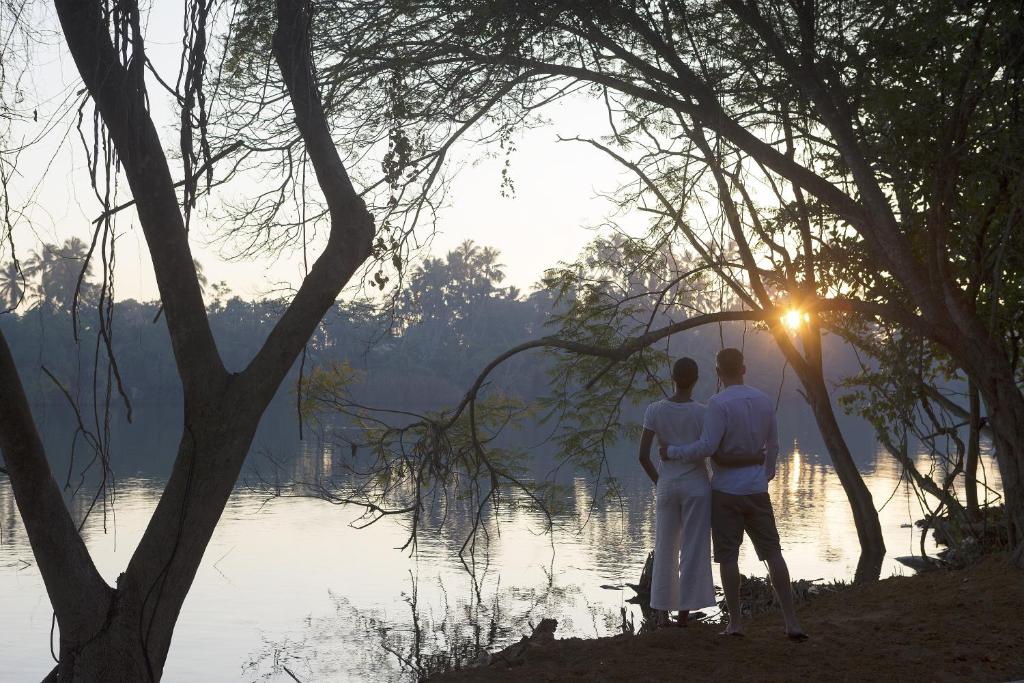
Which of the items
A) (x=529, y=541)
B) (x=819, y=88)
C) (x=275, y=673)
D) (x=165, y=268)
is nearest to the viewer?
(x=165, y=268)

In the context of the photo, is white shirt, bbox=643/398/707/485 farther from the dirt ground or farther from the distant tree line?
the distant tree line

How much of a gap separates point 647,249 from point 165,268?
827cm

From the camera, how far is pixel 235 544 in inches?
919

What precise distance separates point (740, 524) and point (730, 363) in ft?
3.02

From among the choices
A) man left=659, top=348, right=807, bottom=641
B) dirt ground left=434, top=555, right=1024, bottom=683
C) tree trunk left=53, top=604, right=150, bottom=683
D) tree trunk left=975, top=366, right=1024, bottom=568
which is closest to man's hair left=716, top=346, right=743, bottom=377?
man left=659, top=348, right=807, bottom=641

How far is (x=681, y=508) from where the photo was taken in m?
6.82

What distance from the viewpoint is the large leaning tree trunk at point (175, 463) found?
588cm

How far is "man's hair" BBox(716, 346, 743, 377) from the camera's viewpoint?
6.39 meters

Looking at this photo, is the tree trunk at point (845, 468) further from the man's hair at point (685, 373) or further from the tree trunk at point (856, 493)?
the man's hair at point (685, 373)

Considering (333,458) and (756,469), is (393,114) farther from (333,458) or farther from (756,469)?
(333,458)

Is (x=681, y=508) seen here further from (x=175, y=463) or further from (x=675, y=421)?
(x=175, y=463)

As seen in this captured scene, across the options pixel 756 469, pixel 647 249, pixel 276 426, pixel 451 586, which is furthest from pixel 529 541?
pixel 276 426

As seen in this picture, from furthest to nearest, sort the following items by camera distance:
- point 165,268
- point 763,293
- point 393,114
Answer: point 763,293 → point 393,114 → point 165,268

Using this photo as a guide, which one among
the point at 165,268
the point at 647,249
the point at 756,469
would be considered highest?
the point at 647,249
